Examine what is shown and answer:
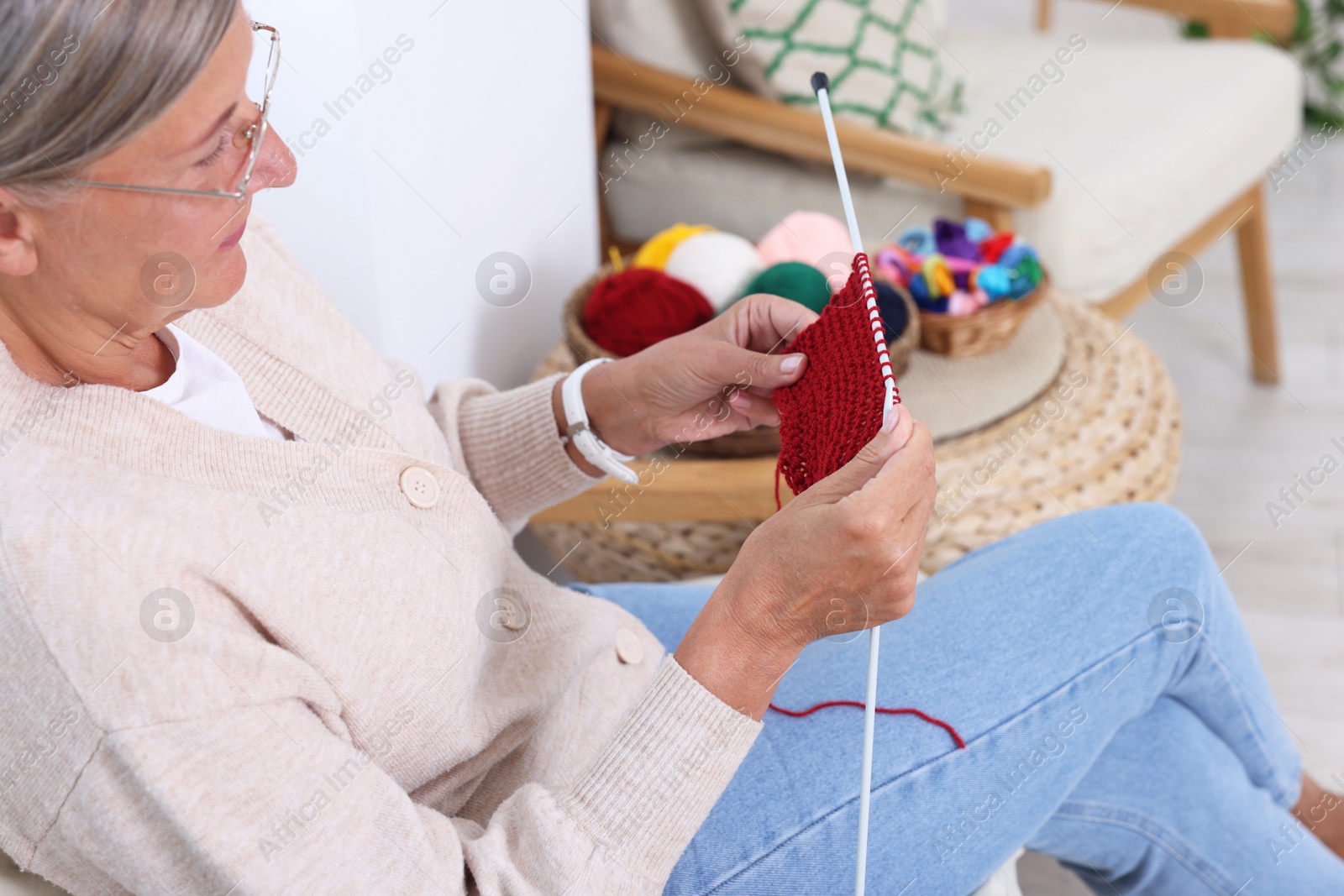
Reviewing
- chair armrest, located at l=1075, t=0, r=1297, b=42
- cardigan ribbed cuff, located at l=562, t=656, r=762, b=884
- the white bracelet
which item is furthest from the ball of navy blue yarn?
chair armrest, located at l=1075, t=0, r=1297, b=42

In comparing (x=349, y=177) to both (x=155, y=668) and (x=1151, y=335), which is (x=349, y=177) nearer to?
(x=155, y=668)

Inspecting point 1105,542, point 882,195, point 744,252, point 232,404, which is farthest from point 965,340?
point 232,404

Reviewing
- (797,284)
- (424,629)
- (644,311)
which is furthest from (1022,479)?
(424,629)

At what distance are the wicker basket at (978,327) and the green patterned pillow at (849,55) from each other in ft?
1.57

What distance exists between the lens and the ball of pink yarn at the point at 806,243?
4.88ft

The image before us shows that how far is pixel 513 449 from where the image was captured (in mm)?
988

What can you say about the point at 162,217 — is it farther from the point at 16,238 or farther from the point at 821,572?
the point at 821,572

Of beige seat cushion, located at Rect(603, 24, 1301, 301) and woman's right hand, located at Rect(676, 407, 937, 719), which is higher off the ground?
woman's right hand, located at Rect(676, 407, 937, 719)

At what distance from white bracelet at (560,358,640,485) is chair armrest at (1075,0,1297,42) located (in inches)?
69.0

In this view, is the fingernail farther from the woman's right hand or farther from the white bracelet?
the white bracelet

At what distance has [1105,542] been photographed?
95cm

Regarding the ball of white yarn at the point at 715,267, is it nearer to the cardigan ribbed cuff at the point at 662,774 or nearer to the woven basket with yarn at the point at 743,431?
the woven basket with yarn at the point at 743,431

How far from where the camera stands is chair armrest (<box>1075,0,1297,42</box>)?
2.12m

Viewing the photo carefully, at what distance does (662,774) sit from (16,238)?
0.46 meters
